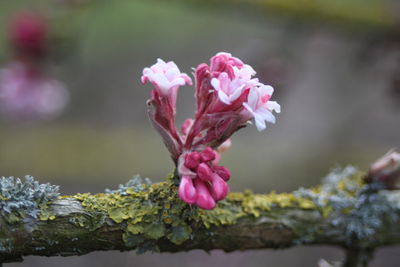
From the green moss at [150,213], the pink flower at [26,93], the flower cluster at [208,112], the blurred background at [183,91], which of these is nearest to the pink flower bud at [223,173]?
the flower cluster at [208,112]

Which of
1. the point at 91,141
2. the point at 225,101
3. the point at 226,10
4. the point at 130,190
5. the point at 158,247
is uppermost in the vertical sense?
the point at 226,10

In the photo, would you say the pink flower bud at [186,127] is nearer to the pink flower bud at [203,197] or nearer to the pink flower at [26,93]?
the pink flower bud at [203,197]

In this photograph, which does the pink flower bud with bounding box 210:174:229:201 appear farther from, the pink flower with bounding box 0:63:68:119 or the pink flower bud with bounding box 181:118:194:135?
the pink flower with bounding box 0:63:68:119

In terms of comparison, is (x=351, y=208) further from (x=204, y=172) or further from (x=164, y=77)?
(x=164, y=77)

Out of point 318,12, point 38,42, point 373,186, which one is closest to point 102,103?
point 38,42

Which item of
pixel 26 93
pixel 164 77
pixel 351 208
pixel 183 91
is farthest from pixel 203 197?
pixel 183 91

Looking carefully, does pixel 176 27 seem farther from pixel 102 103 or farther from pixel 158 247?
pixel 158 247
